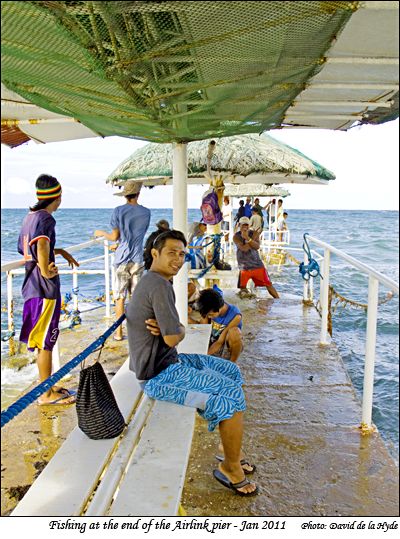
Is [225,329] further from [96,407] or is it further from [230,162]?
[230,162]

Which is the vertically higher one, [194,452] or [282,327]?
[282,327]

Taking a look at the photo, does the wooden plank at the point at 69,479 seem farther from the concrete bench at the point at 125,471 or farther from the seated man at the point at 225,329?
the seated man at the point at 225,329

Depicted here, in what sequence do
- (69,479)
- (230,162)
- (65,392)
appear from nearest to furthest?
(69,479) < (65,392) < (230,162)

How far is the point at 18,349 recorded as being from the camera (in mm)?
6332

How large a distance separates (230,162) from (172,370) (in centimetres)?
498

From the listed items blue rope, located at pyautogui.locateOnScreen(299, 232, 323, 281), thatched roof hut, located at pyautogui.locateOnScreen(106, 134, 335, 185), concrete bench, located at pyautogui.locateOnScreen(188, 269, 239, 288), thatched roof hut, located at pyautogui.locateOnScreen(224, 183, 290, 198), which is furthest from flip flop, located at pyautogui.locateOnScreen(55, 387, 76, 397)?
thatched roof hut, located at pyautogui.locateOnScreen(224, 183, 290, 198)

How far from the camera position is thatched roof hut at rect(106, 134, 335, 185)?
7090 mm

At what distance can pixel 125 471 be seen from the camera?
2.08 metres

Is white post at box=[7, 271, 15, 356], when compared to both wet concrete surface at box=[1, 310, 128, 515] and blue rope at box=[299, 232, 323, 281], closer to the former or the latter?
wet concrete surface at box=[1, 310, 128, 515]

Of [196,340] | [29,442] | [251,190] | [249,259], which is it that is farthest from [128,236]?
[251,190]

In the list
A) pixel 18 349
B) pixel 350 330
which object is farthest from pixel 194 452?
pixel 350 330

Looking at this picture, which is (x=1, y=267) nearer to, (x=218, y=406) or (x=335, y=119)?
(x=218, y=406)

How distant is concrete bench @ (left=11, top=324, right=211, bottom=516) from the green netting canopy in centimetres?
163

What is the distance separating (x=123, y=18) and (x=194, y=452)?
7.88ft
